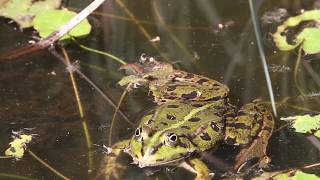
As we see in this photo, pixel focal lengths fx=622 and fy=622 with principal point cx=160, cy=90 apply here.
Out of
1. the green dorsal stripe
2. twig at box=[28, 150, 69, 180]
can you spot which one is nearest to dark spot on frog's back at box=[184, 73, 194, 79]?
the green dorsal stripe

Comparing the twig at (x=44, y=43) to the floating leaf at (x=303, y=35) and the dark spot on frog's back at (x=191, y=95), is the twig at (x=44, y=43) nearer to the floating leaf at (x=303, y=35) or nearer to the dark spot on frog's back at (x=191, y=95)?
the dark spot on frog's back at (x=191, y=95)

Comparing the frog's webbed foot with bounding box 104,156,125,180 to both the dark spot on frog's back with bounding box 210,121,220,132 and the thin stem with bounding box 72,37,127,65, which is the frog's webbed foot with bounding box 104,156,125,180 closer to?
the dark spot on frog's back with bounding box 210,121,220,132

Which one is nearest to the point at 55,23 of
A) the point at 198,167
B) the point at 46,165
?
the point at 46,165

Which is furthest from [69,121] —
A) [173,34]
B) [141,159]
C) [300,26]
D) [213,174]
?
[300,26]

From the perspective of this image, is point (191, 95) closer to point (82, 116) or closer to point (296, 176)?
point (82, 116)

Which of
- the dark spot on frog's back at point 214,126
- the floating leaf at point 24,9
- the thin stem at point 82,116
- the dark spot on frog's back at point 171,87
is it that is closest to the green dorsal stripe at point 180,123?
the dark spot on frog's back at point 214,126
